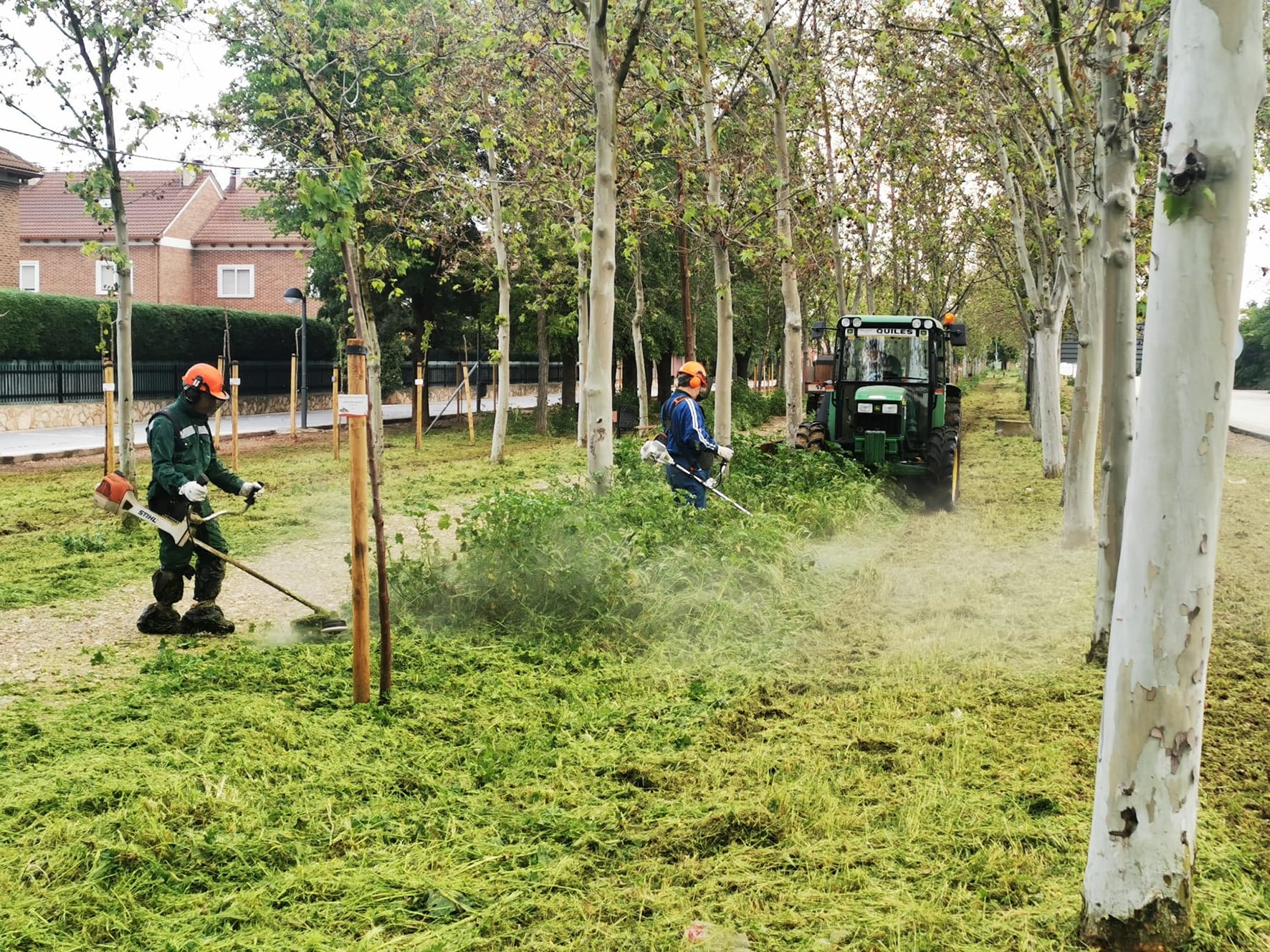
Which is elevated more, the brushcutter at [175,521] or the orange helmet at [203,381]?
the orange helmet at [203,381]

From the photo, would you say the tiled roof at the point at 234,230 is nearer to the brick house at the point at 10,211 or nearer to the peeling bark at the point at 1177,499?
the brick house at the point at 10,211

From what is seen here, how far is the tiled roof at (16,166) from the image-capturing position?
28.8 metres

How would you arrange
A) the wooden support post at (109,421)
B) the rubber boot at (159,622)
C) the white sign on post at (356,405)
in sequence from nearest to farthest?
the white sign on post at (356,405), the rubber boot at (159,622), the wooden support post at (109,421)

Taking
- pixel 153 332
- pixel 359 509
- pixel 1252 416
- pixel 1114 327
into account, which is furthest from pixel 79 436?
pixel 1252 416

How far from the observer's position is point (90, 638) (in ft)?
25.2

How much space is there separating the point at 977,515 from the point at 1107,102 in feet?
21.9

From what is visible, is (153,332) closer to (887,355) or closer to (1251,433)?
(887,355)

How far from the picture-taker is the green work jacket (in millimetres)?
7660

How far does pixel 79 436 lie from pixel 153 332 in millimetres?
6965

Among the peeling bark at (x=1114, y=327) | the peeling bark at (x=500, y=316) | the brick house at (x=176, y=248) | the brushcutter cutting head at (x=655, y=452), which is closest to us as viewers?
the peeling bark at (x=1114, y=327)

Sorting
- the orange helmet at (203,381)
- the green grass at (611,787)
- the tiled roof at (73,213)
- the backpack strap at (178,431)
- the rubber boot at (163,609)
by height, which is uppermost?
the tiled roof at (73,213)

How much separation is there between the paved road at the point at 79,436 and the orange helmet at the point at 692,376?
1416 cm

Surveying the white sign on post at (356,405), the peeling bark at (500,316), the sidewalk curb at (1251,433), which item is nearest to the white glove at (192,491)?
the white sign on post at (356,405)

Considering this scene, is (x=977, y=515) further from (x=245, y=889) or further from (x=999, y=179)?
(x=245, y=889)
